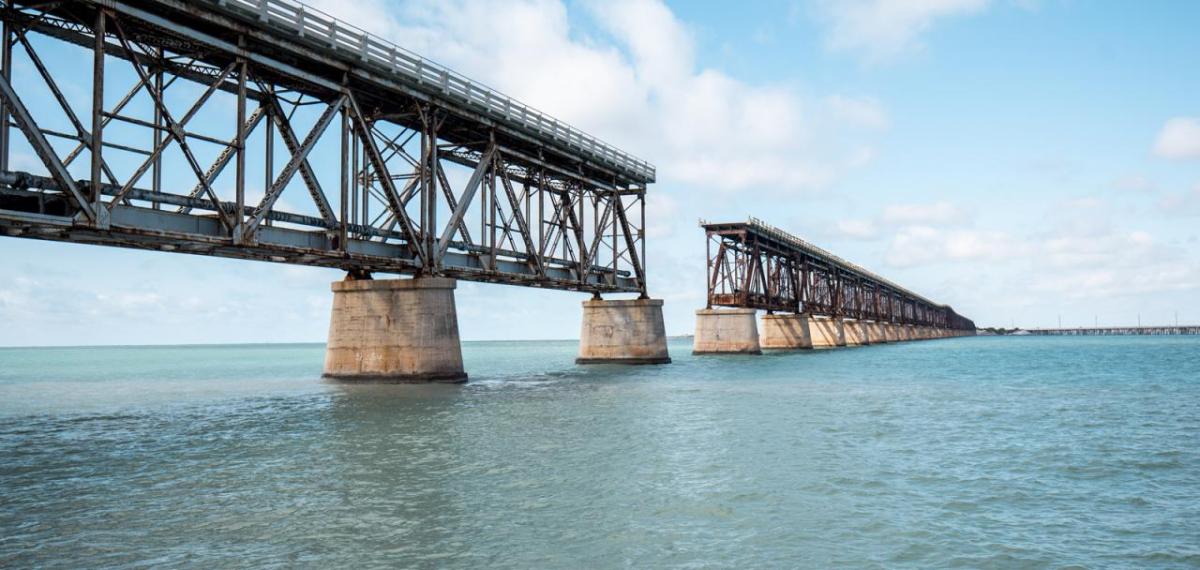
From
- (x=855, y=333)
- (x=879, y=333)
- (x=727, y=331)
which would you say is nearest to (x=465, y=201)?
(x=727, y=331)

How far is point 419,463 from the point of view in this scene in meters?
17.8

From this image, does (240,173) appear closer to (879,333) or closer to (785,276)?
(785,276)

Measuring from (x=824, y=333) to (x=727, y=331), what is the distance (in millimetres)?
47788

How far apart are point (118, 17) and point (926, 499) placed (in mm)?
25160

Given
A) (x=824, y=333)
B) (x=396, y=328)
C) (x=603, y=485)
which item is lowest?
(x=603, y=485)

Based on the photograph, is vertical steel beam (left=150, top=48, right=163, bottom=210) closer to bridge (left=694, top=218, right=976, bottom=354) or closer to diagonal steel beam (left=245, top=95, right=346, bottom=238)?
diagonal steel beam (left=245, top=95, right=346, bottom=238)

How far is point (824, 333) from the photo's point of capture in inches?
4934

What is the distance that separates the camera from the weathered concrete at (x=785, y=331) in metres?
107

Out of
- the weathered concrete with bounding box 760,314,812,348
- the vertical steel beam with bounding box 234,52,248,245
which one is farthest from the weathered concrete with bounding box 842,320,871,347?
the vertical steel beam with bounding box 234,52,248,245

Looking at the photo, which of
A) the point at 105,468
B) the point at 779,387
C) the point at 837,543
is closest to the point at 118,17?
the point at 105,468

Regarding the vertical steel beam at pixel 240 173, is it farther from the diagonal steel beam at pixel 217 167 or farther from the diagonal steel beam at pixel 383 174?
the diagonal steel beam at pixel 383 174

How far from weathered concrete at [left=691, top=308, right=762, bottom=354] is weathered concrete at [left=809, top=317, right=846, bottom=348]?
149 feet

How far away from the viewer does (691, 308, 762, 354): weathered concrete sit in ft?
269

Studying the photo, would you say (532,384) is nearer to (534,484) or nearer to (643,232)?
(643,232)
